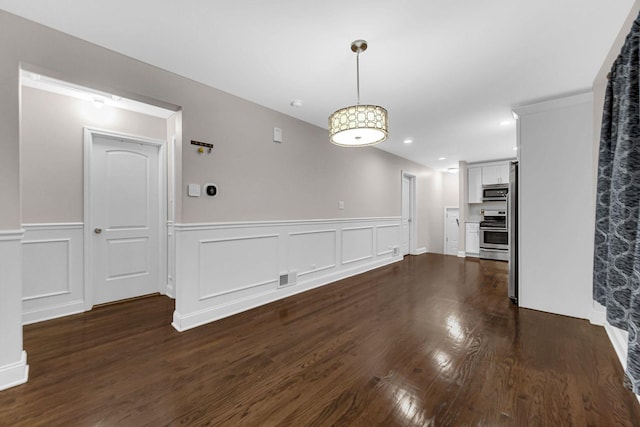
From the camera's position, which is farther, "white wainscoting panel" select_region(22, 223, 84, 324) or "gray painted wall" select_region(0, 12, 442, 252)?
"white wainscoting panel" select_region(22, 223, 84, 324)

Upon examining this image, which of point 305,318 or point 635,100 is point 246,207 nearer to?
point 305,318

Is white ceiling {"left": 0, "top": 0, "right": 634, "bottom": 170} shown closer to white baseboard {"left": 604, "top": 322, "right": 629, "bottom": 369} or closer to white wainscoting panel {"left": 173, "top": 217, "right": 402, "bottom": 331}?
white wainscoting panel {"left": 173, "top": 217, "right": 402, "bottom": 331}

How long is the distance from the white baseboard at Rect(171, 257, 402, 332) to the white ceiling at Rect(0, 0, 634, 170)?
2.39 m

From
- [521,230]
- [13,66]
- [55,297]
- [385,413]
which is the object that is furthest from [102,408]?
[521,230]

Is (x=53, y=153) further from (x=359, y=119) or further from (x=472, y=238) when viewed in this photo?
(x=472, y=238)

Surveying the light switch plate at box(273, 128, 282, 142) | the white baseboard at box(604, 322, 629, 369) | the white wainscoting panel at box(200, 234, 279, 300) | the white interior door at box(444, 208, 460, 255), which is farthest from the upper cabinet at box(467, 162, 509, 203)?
the white wainscoting panel at box(200, 234, 279, 300)

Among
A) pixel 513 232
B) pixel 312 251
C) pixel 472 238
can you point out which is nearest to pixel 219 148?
pixel 312 251

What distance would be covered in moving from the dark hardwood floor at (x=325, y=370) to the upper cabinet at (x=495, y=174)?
4322 millimetres

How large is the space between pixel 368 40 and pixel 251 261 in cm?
255

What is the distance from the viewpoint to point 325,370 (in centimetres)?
189

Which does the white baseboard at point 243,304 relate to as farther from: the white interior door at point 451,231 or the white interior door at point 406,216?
the white interior door at point 451,231

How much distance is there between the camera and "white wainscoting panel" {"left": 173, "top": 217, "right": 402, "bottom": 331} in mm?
2605

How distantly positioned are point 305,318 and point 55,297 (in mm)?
2689

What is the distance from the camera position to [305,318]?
110 inches
